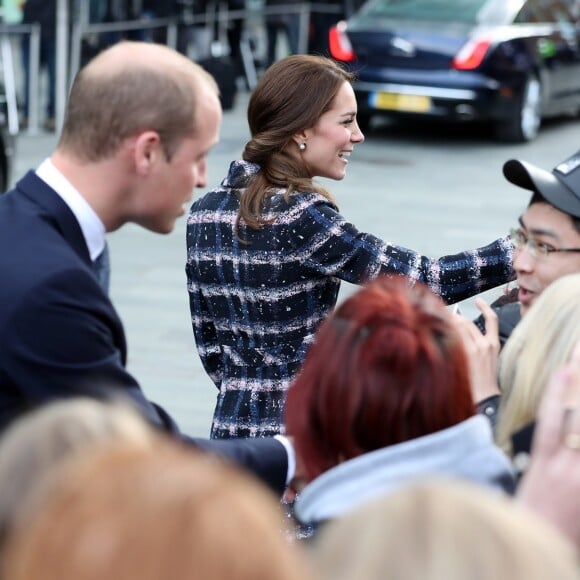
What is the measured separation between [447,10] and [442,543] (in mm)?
12189

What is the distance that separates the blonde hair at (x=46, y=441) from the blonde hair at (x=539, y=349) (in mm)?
979

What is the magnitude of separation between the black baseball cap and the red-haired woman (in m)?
1.15

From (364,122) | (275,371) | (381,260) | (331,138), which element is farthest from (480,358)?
(364,122)

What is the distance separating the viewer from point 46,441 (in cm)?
152

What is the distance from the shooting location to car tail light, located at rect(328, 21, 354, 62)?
1266 centimetres

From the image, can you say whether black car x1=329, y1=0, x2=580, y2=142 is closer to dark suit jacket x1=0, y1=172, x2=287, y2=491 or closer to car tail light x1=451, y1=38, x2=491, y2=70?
car tail light x1=451, y1=38, x2=491, y2=70

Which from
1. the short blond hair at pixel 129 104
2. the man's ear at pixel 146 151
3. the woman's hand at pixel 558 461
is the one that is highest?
the short blond hair at pixel 129 104

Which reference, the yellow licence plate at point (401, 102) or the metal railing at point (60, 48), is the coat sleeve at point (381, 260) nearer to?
the yellow licence plate at point (401, 102)

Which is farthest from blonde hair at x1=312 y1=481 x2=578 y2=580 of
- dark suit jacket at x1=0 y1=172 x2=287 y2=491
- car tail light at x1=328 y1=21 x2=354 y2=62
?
car tail light at x1=328 y1=21 x2=354 y2=62

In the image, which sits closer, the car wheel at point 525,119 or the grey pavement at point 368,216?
the grey pavement at point 368,216

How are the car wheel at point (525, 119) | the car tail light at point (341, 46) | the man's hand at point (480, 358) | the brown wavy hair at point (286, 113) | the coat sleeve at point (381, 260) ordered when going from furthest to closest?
the car wheel at point (525, 119), the car tail light at point (341, 46), the brown wavy hair at point (286, 113), the coat sleeve at point (381, 260), the man's hand at point (480, 358)

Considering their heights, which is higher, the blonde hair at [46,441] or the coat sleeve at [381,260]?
the blonde hair at [46,441]

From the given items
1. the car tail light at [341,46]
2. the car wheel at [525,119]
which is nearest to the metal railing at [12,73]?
the car tail light at [341,46]

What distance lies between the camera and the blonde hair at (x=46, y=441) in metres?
1.47
